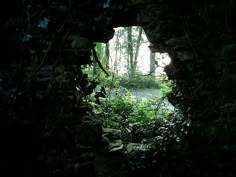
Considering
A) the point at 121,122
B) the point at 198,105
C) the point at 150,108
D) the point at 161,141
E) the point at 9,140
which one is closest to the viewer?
the point at 9,140

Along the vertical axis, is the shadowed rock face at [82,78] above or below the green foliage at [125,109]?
above

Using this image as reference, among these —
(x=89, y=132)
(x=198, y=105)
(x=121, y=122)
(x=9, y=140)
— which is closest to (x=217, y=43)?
(x=198, y=105)

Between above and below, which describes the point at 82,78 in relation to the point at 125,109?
above

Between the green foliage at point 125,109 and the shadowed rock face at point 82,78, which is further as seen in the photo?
the green foliage at point 125,109

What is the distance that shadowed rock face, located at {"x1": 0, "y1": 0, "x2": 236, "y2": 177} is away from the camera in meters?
3.86

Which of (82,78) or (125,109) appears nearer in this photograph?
(82,78)

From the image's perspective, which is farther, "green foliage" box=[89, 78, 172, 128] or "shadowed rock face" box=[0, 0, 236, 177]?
"green foliage" box=[89, 78, 172, 128]

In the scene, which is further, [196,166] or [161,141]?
[161,141]

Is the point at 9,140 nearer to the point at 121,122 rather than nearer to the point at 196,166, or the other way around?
the point at 196,166

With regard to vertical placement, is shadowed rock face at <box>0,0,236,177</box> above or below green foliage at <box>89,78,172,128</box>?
above

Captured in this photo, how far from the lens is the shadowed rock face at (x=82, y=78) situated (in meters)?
3.86

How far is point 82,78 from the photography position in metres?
4.38

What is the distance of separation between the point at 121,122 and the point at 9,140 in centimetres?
355

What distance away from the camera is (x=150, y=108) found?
8203mm
